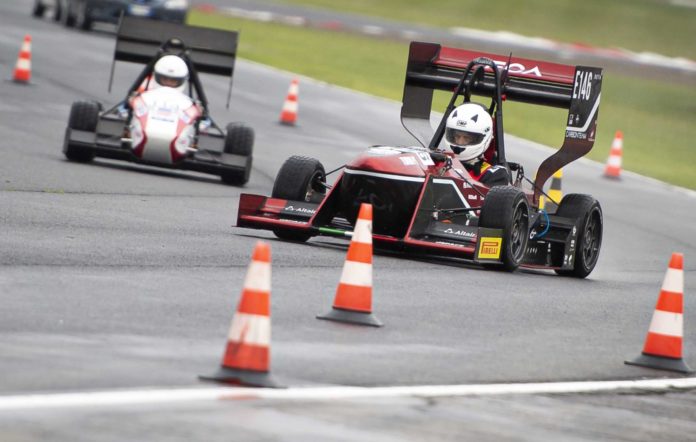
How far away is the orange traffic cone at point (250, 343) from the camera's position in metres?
7.18

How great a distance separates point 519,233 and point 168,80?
6.44m

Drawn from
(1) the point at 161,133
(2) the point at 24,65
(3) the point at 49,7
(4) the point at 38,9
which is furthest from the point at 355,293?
(4) the point at 38,9

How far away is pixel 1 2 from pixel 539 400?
1648 inches

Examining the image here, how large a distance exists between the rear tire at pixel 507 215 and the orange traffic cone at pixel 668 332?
117 inches

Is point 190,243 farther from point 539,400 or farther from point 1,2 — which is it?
point 1,2

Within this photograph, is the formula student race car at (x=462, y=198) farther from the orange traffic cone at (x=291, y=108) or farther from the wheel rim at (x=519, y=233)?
the orange traffic cone at (x=291, y=108)

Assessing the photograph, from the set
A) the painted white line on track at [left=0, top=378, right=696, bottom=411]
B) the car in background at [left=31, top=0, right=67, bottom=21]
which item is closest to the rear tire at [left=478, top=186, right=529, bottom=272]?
the painted white line on track at [left=0, top=378, right=696, bottom=411]

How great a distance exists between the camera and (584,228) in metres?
14.1

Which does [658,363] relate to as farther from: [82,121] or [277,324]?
[82,121]

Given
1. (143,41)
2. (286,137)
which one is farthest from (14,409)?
(286,137)

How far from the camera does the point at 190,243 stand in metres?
12.2

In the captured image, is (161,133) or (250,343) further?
(161,133)

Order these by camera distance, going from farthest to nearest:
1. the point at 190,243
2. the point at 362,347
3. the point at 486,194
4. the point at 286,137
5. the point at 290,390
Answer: the point at 286,137 < the point at 486,194 < the point at 190,243 < the point at 362,347 < the point at 290,390

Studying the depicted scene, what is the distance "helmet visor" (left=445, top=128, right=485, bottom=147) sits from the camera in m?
13.9
